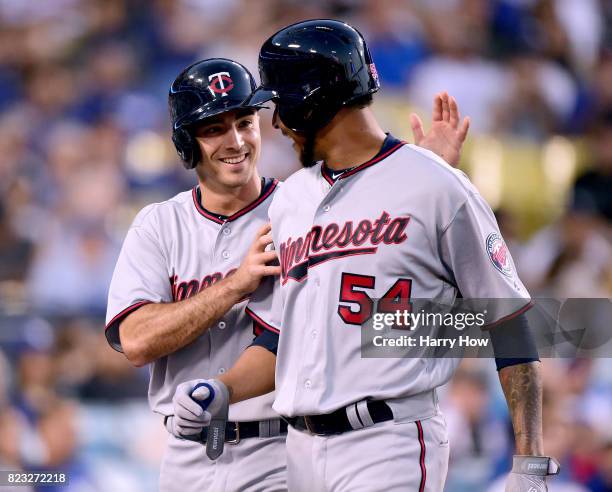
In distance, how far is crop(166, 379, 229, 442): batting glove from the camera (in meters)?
2.40

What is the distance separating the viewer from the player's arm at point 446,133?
9.09ft

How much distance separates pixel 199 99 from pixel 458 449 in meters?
2.33

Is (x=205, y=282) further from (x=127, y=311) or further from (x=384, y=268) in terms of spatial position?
(x=384, y=268)

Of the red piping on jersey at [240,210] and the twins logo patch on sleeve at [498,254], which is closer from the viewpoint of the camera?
the twins logo patch on sleeve at [498,254]

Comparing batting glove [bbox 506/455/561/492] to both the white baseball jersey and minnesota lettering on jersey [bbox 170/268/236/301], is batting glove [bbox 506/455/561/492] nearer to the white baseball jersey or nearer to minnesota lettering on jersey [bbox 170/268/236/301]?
the white baseball jersey

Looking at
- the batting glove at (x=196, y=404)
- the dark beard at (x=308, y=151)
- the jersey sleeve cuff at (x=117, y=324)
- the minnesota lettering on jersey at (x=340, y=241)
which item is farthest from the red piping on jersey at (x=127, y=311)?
the dark beard at (x=308, y=151)

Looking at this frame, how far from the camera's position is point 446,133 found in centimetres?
281

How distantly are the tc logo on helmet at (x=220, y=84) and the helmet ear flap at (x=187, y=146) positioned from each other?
0.15 meters

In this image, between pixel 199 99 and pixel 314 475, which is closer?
pixel 314 475

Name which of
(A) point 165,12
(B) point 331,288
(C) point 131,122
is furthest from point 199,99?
(A) point 165,12

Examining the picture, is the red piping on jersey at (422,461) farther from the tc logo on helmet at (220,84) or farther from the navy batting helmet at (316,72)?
the tc logo on helmet at (220,84)

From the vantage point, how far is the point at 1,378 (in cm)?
457

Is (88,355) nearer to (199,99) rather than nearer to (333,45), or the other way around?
(199,99)

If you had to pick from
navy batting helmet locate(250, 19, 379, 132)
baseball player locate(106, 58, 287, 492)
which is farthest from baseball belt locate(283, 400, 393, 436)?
navy batting helmet locate(250, 19, 379, 132)
